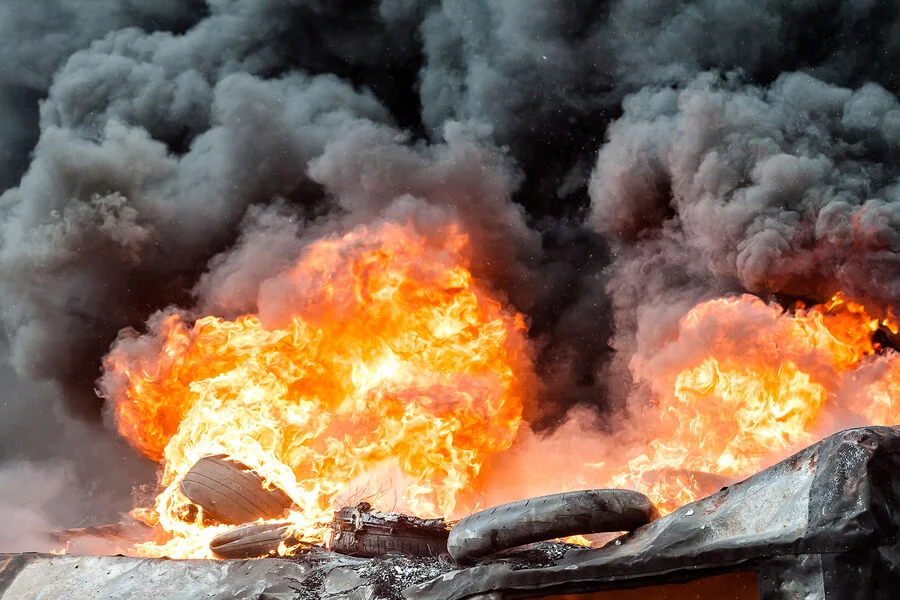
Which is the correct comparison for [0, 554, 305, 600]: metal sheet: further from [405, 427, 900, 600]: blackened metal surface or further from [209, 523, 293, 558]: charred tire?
[405, 427, 900, 600]: blackened metal surface

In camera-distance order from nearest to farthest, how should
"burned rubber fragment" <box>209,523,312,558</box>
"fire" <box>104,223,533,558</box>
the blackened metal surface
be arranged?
the blackened metal surface
"burned rubber fragment" <box>209,523,312,558</box>
"fire" <box>104,223,533,558</box>

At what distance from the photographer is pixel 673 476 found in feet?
30.8

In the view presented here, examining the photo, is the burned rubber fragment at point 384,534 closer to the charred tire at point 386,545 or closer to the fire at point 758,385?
the charred tire at point 386,545

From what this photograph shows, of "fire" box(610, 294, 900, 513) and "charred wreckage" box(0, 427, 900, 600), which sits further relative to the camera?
"fire" box(610, 294, 900, 513)

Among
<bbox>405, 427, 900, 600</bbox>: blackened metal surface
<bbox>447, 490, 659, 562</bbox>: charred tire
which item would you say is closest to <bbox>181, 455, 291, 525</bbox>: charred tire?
<bbox>447, 490, 659, 562</bbox>: charred tire

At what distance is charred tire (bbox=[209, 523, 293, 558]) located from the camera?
6.55 m

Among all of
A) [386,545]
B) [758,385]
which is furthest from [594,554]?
[758,385]

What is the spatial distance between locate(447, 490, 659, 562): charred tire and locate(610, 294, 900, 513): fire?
4775 mm

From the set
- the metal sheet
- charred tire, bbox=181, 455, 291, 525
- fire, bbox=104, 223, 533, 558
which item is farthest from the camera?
fire, bbox=104, 223, 533, 558

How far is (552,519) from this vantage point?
506 centimetres

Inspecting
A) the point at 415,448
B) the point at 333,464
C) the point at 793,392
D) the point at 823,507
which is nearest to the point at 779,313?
the point at 793,392

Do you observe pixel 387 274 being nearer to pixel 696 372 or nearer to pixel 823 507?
pixel 696 372

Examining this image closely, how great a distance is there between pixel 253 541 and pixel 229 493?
5.27 feet

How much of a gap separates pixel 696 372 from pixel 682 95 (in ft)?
22.4
